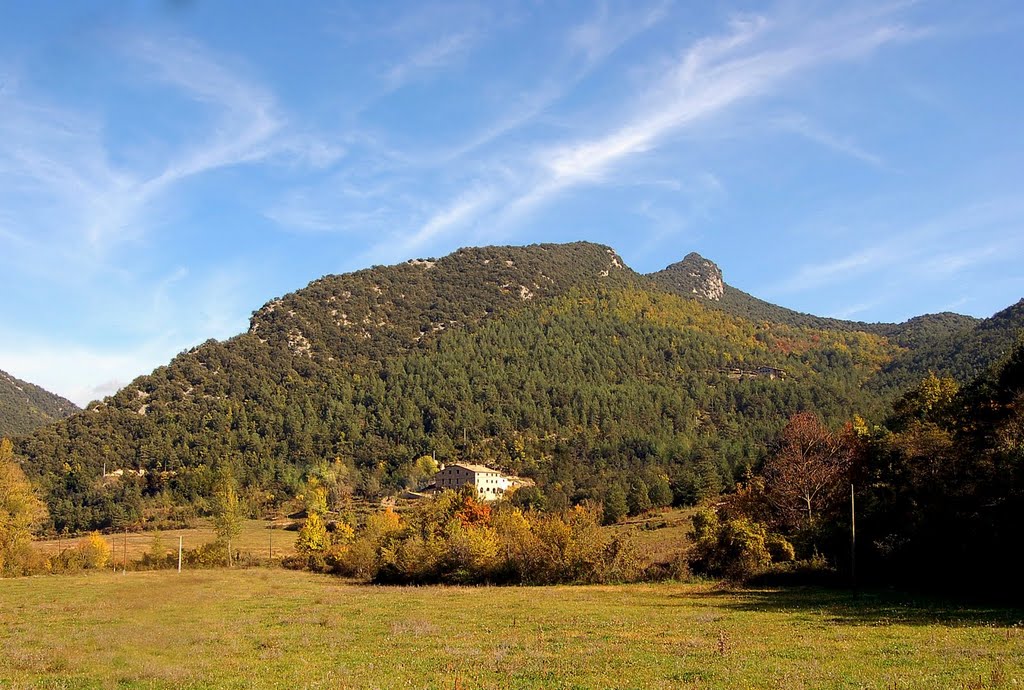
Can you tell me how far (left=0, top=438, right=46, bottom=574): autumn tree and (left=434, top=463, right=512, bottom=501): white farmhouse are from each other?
96.8 m

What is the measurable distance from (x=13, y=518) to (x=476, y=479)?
→ 105m

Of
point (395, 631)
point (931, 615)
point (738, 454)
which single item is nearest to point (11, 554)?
point (395, 631)

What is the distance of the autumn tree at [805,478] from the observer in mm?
58281

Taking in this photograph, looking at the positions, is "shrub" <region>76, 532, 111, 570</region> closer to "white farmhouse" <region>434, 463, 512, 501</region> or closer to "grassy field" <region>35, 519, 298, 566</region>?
"grassy field" <region>35, 519, 298, 566</region>

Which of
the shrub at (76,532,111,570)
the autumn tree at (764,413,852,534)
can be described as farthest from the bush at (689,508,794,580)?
the shrub at (76,532,111,570)

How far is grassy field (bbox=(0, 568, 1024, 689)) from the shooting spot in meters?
18.8

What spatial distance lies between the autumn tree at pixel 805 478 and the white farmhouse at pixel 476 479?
100387 millimetres

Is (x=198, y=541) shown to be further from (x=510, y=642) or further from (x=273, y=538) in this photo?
(x=510, y=642)

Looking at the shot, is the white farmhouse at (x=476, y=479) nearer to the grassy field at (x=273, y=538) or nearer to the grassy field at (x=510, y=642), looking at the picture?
the grassy field at (x=273, y=538)

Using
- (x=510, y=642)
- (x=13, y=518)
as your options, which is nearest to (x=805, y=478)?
(x=510, y=642)

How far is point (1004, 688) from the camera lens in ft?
51.5

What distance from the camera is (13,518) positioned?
2680 inches

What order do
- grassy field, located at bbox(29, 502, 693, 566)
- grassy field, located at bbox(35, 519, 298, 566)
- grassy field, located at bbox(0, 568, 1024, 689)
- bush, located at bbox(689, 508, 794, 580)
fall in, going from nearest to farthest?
grassy field, located at bbox(0, 568, 1024, 689)
bush, located at bbox(689, 508, 794, 580)
grassy field, located at bbox(29, 502, 693, 566)
grassy field, located at bbox(35, 519, 298, 566)

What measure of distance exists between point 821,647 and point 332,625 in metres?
20.3
